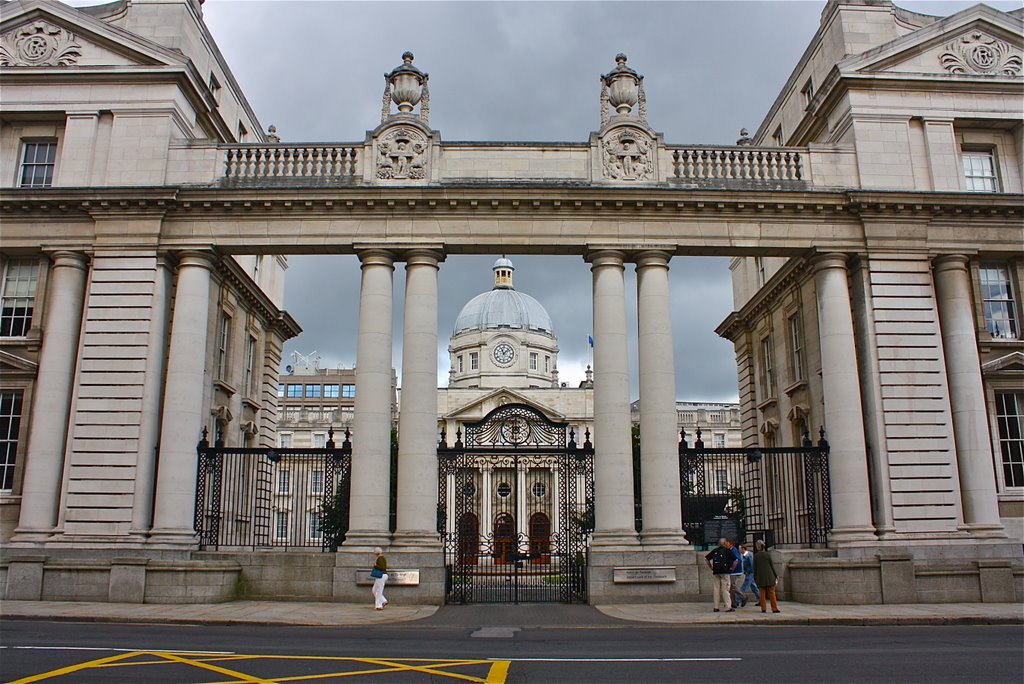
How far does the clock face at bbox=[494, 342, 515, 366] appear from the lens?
10715 centimetres

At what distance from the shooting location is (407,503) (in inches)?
925

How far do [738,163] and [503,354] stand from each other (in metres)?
82.1

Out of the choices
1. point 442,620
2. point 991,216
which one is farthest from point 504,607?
point 991,216

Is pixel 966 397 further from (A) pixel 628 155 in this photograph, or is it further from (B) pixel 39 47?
(B) pixel 39 47

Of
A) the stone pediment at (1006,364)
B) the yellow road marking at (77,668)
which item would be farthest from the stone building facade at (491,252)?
the yellow road marking at (77,668)

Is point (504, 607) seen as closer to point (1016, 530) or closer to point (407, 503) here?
point (407, 503)

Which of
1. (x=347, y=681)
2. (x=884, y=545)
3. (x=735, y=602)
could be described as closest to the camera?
(x=347, y=681)

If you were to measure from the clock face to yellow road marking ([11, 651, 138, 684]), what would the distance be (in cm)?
9438

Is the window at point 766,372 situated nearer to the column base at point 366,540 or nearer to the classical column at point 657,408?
the classical column at point 657,408

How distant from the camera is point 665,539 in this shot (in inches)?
920

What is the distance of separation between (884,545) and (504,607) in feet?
34.9

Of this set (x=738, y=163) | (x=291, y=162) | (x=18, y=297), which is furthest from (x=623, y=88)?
(x=18, y=297)

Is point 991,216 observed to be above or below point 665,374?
above

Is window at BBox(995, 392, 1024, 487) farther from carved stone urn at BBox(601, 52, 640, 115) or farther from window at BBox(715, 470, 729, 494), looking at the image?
carved stone urn at BBox(601, 52, 640, 115)
